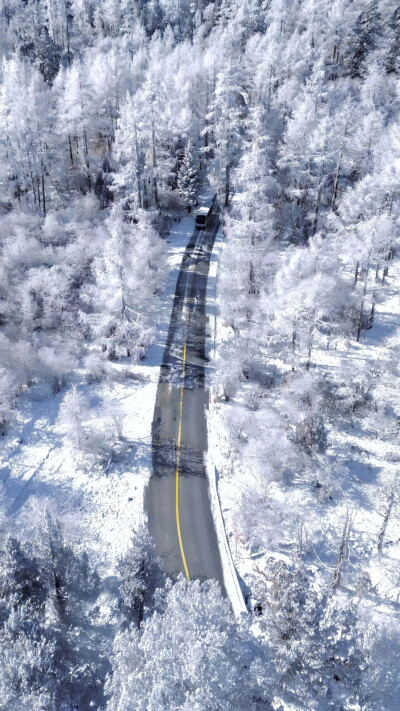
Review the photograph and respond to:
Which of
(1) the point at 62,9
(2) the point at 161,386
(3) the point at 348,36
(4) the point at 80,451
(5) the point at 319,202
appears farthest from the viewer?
(1) the point at 62,9

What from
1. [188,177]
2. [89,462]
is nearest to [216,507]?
[89,462]

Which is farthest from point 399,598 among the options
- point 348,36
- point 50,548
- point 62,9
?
point 62,9

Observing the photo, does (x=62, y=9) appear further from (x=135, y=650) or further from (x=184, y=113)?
(x=135, y=650)

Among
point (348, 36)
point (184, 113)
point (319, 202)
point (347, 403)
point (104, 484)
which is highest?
point (348, 36)

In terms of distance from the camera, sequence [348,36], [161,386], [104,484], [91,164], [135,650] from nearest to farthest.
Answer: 1. [135,650]
2. [104,484]
3. [161,386]
4. [91,164]
5. [348,36]

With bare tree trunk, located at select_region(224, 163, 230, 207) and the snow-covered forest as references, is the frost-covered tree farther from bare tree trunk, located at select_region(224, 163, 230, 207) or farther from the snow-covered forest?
bare tree trunk, located at select_region(224, 163, 230, 207)

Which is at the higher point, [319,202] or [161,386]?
[319,202]

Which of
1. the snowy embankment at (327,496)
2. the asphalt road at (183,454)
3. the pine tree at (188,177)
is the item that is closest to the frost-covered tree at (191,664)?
the snowy embankment at (327,496)
